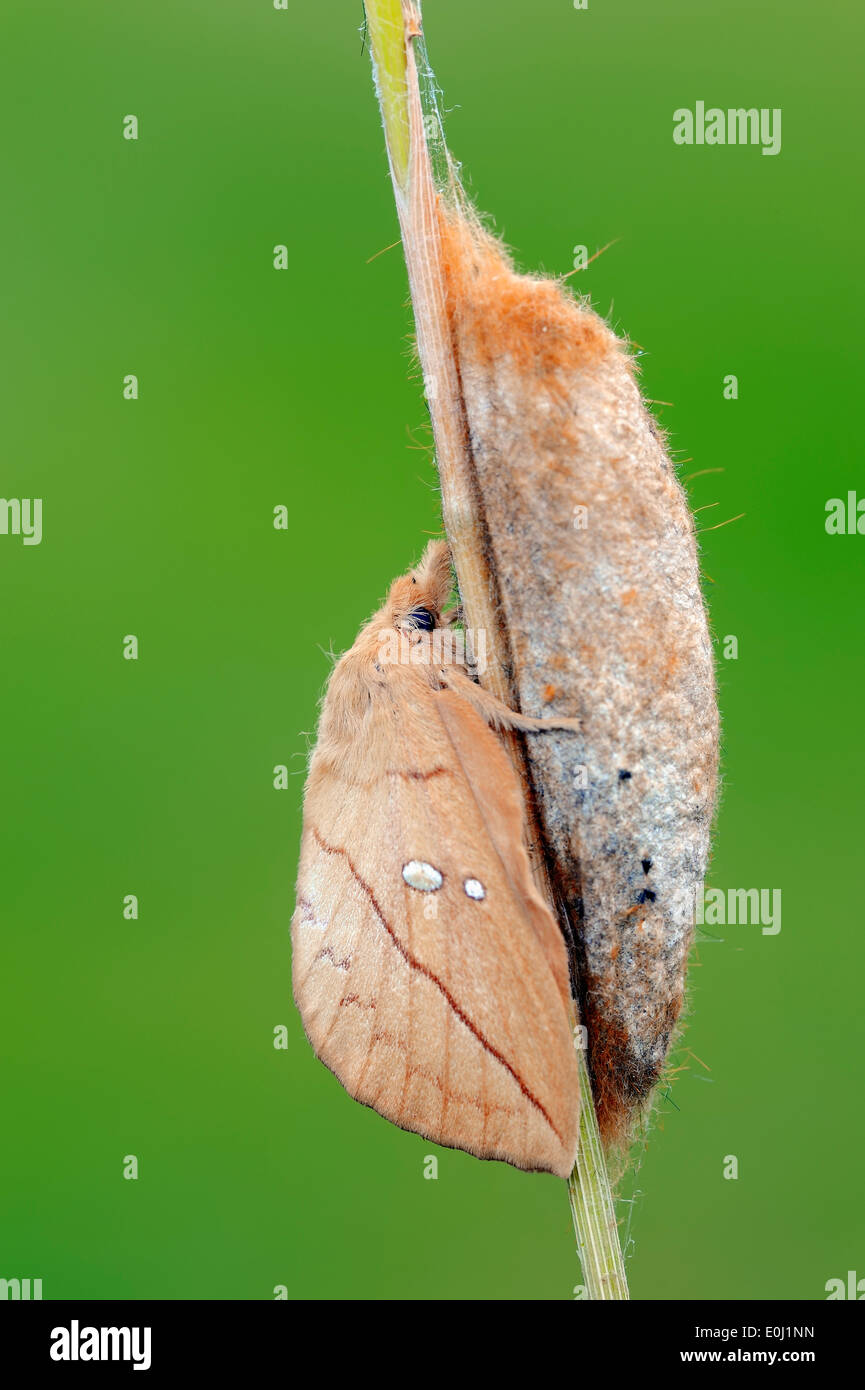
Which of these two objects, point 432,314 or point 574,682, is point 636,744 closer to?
point 574,682

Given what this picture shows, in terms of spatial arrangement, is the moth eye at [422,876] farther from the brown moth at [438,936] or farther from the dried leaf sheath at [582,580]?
the dried leaf sheath at [582,580]

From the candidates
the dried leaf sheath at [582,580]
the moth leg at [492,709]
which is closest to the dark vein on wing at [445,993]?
the dried leaf sheath at [582,580]

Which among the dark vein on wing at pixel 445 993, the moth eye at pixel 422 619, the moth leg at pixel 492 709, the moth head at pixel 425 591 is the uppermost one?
the moth head at pixel 425 591

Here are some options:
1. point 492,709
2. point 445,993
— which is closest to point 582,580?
point 492,709

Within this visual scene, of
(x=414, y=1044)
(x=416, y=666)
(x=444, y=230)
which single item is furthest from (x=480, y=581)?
(x=414, y=1044)

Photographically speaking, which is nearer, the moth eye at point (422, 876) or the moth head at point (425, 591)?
the moth eye at point (422, 876)

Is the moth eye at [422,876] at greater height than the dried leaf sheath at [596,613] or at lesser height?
lesser
